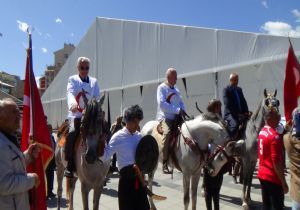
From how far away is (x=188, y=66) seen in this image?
17016 mm

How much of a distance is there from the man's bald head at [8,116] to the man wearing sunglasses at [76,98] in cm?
261

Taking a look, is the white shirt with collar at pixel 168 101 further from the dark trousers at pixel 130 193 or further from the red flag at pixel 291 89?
the dark trousers at pixel 130 193

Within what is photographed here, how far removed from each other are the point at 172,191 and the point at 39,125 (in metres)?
6.02

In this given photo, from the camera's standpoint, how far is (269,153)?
188 inches

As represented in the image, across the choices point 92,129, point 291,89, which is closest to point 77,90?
point 92,129

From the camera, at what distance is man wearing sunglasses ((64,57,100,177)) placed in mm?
5977

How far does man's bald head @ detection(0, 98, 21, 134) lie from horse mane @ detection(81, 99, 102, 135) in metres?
1.78

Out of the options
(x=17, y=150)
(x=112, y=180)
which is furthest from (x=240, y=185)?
(x=17, y=150)

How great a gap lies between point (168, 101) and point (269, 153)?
272cm

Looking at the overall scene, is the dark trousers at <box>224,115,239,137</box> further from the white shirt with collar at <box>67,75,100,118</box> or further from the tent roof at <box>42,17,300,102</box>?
the tent roof at <box>42,17,300,102</box>

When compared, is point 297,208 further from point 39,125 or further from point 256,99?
point 256,99

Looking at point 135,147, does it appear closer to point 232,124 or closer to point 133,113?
point 133,113

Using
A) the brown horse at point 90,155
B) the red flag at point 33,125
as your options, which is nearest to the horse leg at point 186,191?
the brown horse at point 90,155

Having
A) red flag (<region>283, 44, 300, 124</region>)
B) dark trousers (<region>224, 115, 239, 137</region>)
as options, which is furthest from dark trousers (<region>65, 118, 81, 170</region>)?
dark trousers (<region>224, 115, 239, 137</region>)
